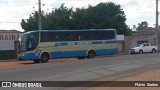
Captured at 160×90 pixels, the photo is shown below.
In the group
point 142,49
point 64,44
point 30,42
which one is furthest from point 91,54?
point 142,49

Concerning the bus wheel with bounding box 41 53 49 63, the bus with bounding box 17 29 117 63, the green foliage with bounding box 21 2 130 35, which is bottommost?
the bus wheel with bounding box 41 53 49 63

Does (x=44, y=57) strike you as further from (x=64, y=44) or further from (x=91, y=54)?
(x=91, y=54)

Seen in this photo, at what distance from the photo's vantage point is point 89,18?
85188 millimetres

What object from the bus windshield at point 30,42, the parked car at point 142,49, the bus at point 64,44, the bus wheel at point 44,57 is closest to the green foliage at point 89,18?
the parked car at point 142,49

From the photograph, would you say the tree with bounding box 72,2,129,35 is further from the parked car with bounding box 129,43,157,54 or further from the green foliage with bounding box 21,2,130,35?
the parked car with bounding box 129,43,157,54

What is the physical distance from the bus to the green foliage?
1431 inches

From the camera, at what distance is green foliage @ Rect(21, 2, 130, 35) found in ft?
272

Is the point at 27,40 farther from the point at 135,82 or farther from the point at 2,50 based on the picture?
the point at 135,82

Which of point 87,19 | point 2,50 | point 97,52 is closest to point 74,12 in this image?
point 87,19

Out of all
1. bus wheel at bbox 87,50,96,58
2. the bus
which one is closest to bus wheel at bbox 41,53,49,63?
the bus

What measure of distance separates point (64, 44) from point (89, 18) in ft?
143

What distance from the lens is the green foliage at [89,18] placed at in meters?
82.8

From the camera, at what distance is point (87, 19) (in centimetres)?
8456

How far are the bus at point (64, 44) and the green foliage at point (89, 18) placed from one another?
36349 mm
